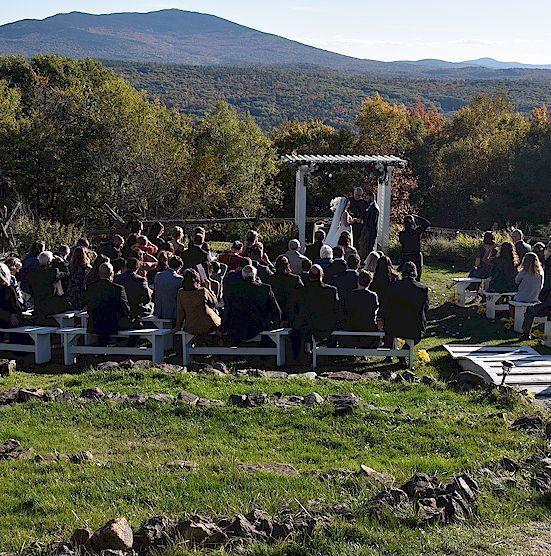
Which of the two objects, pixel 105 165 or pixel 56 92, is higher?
pixel 56 92

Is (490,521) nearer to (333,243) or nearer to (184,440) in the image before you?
(184,440)

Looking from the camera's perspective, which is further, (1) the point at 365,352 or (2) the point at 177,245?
(2) the point at 177,245

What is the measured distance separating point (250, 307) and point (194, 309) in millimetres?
804

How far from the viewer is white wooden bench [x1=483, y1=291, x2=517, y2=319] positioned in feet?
48.5

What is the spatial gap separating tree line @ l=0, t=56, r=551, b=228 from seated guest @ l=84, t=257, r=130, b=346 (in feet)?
41.3

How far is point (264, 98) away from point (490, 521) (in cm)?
10328

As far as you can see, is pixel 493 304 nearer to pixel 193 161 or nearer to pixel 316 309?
pixel 316 309

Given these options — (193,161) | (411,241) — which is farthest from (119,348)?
(193,161)

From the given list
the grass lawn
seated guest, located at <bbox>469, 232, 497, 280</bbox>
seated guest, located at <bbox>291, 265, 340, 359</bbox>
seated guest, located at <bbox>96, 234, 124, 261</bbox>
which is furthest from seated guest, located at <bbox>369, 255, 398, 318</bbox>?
seated guest, located at <bbox>96, 234, 124, 261</bbox>

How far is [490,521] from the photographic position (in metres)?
5.80

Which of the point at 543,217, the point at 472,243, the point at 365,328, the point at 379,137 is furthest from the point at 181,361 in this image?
the point at 379,137

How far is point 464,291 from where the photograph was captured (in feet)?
52.0

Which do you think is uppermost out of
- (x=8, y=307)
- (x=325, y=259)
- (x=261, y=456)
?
(x=325, y=259)

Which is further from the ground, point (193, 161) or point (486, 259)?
point (193, 161)
